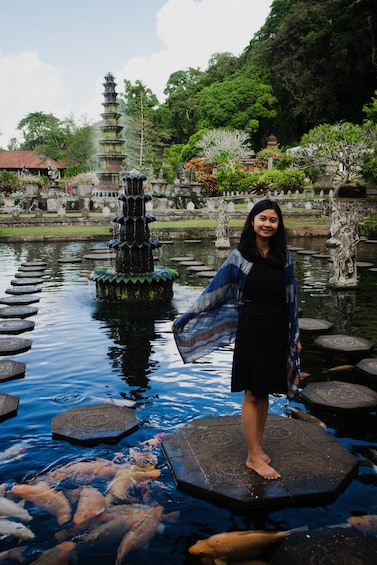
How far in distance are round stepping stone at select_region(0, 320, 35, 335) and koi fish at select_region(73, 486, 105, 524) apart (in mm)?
5071

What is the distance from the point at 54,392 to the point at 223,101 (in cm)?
6304

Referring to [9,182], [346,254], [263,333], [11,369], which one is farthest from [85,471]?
[9,182]

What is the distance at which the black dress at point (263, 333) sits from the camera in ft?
12.1

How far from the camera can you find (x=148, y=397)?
5605 mm

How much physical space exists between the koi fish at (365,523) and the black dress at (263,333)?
37.8 inches

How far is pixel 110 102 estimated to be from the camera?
48.3 m

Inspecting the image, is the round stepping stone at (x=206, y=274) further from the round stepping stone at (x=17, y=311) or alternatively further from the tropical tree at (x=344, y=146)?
the tropical tree at (x=344, y=146)

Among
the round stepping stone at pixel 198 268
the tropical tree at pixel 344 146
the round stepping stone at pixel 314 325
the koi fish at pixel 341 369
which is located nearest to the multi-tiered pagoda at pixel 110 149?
the tropical tree at pixel 344 146

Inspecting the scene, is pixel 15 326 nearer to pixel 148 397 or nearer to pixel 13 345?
pixel 13 345

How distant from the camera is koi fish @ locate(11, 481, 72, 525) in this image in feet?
11.3

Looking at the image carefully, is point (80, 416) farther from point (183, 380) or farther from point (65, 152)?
point (65, 152)

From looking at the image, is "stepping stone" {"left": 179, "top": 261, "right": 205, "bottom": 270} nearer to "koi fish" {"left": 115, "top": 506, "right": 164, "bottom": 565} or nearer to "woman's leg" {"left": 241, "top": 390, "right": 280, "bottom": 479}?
"woman's leg" {"left": 241, "top": 390, "right": 280, "bottom": 479}

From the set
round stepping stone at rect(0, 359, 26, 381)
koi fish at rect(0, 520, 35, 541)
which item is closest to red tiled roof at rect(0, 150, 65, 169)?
round stepping stone at rect(0, 359, 26, 381)

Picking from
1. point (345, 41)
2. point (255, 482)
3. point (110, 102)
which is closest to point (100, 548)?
point (255, 482)
